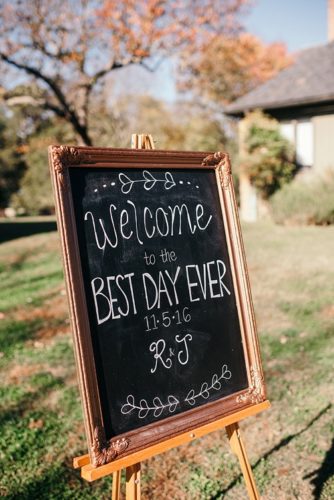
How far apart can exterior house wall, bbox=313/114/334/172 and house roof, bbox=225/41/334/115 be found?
0.68 meters

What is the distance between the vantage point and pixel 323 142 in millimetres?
14938

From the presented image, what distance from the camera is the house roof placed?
14820mm

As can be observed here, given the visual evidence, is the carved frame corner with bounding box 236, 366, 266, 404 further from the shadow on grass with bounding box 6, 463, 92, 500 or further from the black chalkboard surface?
the shadow on grass with bounding box 6, 463, 92, 500

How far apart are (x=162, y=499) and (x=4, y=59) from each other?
50.1ft

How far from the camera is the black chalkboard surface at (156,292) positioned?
2.14 metres

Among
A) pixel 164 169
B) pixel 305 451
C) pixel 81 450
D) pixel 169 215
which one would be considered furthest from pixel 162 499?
pixel 164 169

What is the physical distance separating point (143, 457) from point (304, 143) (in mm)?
14875

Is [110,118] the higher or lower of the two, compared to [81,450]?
higher

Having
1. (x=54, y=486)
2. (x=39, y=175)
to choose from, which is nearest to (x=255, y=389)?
(x=54, y=486)

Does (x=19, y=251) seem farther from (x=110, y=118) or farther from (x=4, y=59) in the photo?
(x=110, y=118)

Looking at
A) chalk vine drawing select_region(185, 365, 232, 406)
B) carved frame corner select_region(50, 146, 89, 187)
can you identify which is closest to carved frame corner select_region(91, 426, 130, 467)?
chalk vine drawing select_region(185, 365, 232, 406)

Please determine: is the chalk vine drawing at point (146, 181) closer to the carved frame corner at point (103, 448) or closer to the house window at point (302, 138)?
Result: the carved frame corner at point (103, 448)

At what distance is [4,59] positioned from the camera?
50.5 ft

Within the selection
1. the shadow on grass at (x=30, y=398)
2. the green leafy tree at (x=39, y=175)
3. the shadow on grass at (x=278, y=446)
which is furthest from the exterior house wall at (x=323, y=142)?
the green leafy tree at (x=39, y=175)
